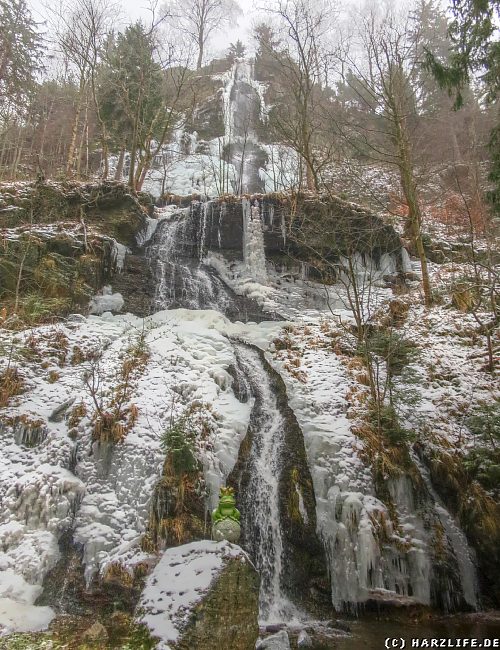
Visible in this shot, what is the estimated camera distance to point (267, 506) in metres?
7.07

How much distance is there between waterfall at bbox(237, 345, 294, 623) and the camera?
6.23 m

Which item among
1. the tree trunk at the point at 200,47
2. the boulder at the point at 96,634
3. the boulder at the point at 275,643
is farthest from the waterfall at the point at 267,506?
the tree trunk at the point at 200,47

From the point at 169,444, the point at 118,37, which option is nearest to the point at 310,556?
the point at 169,444

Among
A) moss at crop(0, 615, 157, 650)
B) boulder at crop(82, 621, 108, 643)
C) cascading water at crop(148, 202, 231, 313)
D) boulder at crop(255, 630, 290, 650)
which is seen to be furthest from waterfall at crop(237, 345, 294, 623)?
cascading water at crop(148, 202, 231, 313)

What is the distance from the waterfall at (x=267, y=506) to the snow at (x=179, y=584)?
7.82 ft

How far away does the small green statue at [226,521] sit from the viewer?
552cm

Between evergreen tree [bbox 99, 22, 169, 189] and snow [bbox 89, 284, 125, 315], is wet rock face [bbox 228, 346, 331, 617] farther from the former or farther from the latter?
evergreen tree [bbox 99, 22, 169, 189]

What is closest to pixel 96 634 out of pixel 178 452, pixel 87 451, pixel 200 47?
pixel 178 452

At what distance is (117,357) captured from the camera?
935cm

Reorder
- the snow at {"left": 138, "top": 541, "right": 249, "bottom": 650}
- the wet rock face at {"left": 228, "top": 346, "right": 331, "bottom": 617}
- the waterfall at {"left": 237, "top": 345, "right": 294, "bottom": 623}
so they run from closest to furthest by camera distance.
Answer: the snow at {"left": 138, "top": 541, "right": 249, "bottom": 650}
the waterfall at {"left": 237, "top": 345, "right": 294, "bottom": 623}
the wet rock face at {"left": 228, "top": 346, "right": 331, "bottom": 617}

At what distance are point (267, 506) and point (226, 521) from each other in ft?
5.46

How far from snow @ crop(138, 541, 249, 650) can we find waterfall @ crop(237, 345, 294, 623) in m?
2.38

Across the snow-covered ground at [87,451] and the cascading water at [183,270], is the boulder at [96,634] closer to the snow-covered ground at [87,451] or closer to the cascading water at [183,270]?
the snow-covered ground at [87,451]

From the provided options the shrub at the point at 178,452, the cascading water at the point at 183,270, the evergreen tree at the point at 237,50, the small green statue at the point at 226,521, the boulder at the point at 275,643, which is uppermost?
the evergreen tree at the point at 237,50
